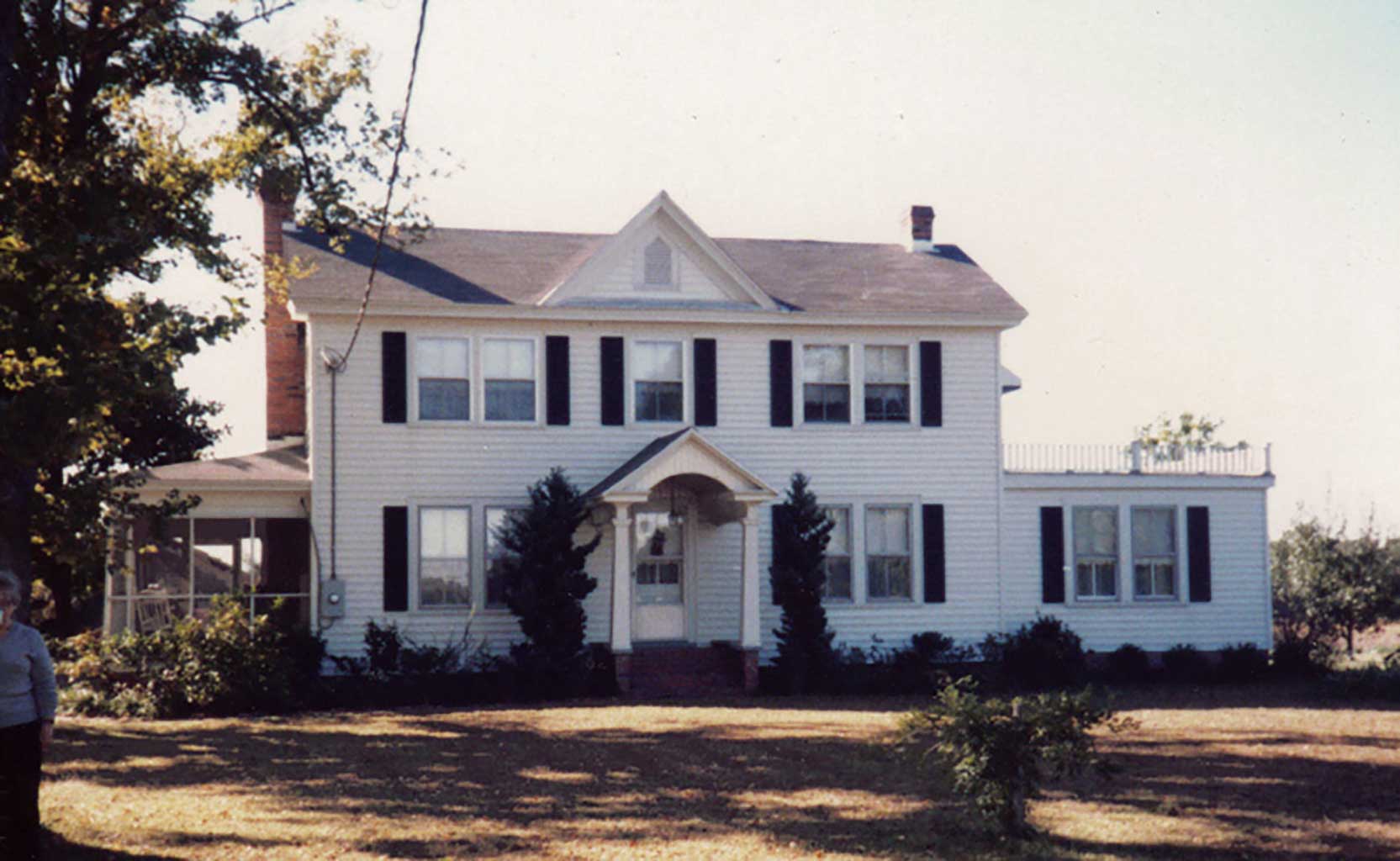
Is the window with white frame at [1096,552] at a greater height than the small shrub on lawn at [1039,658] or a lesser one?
greater

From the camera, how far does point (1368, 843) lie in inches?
372

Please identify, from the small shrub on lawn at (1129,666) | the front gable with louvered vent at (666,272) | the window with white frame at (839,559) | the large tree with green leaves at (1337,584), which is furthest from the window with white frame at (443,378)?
the large tree with green leaves at (1337,584)

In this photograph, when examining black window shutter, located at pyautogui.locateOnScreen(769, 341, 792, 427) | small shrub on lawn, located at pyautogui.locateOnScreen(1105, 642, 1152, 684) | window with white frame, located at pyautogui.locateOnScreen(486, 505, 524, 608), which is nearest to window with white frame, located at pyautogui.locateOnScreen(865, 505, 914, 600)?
black window shutter, located at pyautogui.locateOnScreen(769, 341, 792, 427)

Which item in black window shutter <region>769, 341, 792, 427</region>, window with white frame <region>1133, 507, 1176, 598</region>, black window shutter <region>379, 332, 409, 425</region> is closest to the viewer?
black window shutter <region>379, 332, 409, 425</region>

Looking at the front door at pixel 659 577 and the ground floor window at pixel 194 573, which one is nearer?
the ground floor window at pixel 194 573

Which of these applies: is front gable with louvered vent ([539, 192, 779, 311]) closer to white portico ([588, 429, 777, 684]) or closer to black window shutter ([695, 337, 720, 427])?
black window shutter ([695, 337, 720, 427])

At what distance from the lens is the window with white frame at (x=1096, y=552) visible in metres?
23.5

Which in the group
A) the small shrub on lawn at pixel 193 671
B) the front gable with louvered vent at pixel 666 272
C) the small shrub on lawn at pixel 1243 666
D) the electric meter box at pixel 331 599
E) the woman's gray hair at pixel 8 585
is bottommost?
the small shrub on lawn at pixel 1243 666

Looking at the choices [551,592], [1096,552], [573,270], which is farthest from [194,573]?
[1096,552]

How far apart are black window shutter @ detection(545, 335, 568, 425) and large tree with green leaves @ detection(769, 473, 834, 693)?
153 inches

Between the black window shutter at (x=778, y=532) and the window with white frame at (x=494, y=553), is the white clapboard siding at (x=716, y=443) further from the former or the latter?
the black window shutter at (x=778, y=532)

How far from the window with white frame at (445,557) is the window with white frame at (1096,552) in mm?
10509

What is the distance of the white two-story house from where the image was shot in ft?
67.4

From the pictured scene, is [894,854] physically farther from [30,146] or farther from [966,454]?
[966,454]
